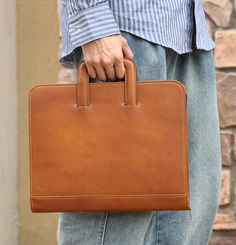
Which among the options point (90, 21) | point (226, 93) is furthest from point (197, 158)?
point (226, 93)

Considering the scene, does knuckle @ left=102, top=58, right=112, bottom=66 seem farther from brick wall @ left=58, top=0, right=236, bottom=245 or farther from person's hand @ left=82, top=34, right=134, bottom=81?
brick wall @ left=58, top=0, right=236, bottom=245

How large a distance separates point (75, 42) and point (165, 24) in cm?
19

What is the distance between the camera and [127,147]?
3.96ft

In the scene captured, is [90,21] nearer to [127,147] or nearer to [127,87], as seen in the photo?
[127,87]


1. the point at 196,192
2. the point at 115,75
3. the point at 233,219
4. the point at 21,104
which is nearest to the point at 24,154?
the point at 21,104

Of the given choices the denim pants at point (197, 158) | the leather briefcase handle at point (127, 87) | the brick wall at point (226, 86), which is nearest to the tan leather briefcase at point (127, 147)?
the leather briefcase handle at point (127, 87)

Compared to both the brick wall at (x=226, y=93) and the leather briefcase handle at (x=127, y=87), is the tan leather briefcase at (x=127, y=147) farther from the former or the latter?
the brick wall at (x=226, y=93)

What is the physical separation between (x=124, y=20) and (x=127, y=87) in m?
0.15

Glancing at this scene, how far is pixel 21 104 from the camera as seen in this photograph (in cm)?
263

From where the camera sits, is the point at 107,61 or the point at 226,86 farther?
the point at 226,86

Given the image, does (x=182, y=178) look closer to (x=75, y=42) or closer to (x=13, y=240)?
(x=75, y=42)

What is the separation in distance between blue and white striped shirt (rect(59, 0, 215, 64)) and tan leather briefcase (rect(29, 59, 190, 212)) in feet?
0.28

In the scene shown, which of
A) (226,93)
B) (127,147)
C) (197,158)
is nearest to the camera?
(127,147)

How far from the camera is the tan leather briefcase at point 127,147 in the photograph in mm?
1209
